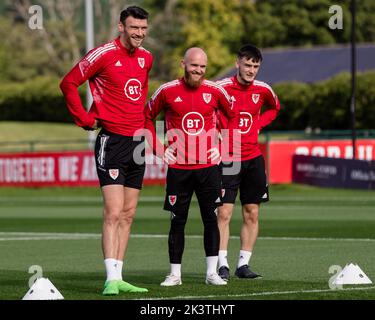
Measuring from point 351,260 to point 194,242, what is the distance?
13.5 feet

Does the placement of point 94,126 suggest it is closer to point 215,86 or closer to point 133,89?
point 133,89

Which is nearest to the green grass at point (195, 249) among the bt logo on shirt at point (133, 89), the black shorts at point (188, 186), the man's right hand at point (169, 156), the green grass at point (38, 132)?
the black shorts at point (188, 186)

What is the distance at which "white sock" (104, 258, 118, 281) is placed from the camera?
40.3 feet

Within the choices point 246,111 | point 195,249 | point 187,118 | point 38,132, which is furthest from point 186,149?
point 38,132

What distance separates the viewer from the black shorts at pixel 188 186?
1310 cm

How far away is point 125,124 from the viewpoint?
12.6 metres

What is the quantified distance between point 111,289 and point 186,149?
1.78 metres

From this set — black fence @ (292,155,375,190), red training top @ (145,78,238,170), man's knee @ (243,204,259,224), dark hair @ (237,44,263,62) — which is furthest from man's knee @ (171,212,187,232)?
black fence @ (292,155,375,190)

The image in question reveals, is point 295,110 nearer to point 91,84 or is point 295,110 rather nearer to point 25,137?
point 25,137

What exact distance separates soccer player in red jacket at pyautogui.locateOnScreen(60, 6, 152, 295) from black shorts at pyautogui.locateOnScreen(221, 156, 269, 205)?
1.78 metres

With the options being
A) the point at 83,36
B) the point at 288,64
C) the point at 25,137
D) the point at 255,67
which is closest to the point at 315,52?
the point at 288,64

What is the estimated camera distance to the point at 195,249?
18062mm

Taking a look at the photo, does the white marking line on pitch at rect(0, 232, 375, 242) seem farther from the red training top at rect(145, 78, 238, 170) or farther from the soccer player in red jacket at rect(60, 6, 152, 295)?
the soccer player in red jacket at rect(60, 6, 152, 295)
